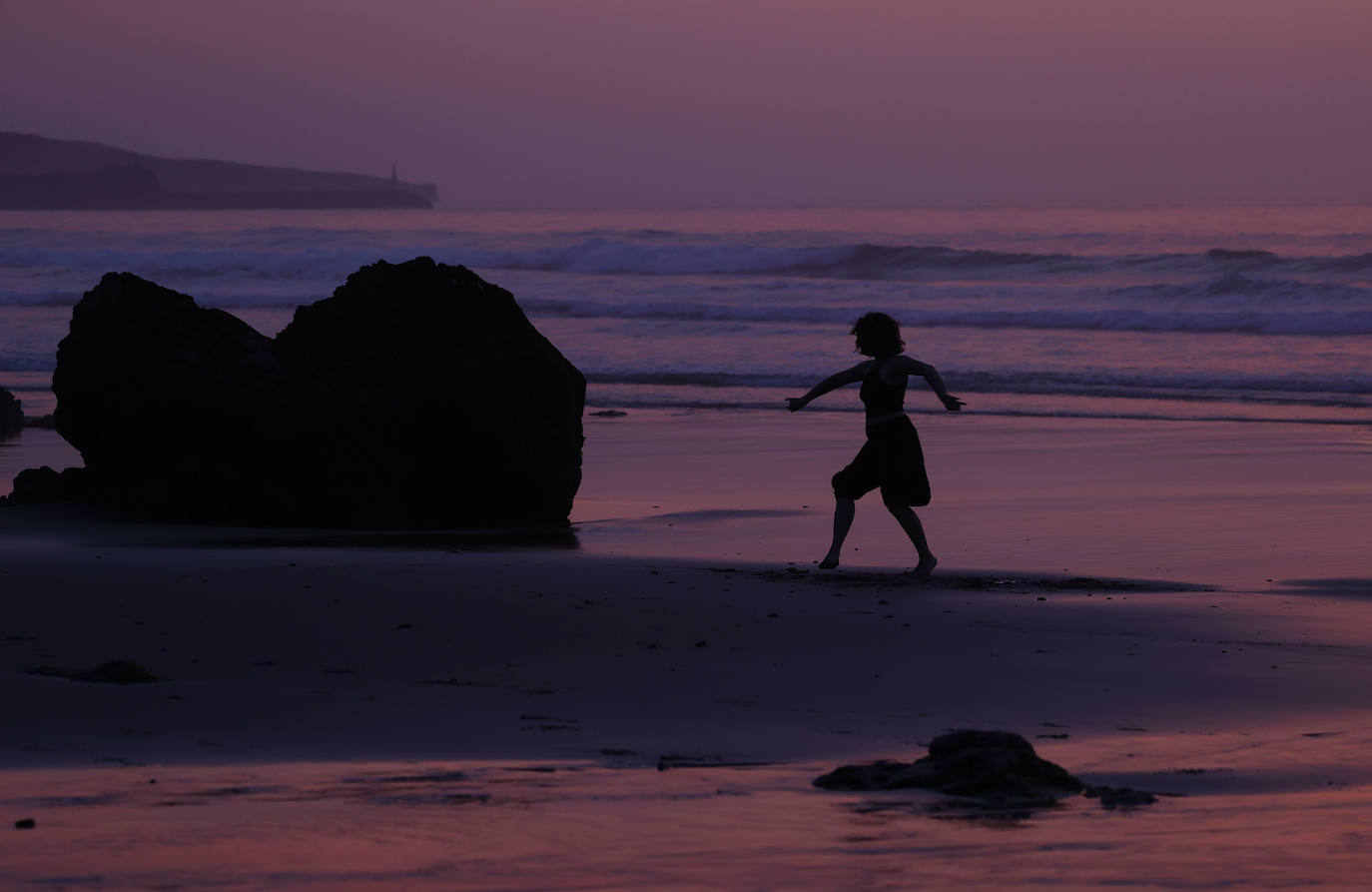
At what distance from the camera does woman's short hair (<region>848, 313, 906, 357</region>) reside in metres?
9.09

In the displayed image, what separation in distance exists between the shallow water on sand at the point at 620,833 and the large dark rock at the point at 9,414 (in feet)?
43.5

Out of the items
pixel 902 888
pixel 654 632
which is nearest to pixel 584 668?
pixel 654 632

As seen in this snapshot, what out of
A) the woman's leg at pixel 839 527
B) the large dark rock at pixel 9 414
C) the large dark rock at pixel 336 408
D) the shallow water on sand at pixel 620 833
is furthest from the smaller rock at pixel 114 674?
the large dark rock at pixel 9 414

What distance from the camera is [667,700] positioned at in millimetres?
5586

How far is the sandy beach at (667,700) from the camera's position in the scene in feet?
12.3

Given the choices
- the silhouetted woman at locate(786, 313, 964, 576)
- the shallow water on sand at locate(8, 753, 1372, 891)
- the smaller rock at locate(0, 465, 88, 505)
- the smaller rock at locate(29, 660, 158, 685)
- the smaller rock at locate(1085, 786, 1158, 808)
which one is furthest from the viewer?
the smaller rock at locate(0, 465, 88, 505)

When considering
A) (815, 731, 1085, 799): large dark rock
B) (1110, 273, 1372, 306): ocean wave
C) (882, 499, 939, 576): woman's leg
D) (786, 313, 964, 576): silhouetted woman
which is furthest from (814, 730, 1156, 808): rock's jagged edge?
(1110, 273, 1372, 306): ocean wave

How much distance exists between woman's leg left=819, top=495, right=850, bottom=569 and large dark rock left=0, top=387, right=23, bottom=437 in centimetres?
1038

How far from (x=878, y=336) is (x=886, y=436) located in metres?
0.53

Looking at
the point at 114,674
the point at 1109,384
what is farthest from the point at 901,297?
Answer: the point at 114,674

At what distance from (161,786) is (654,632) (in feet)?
8.98

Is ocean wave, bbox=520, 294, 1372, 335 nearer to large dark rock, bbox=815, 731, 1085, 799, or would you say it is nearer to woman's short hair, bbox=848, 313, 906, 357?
woman's short hair, bbox=848, 313, 906, 357

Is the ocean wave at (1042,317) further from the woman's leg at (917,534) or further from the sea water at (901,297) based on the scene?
the woman's leg at (917,534)

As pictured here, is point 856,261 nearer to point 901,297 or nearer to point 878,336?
point 901,297
